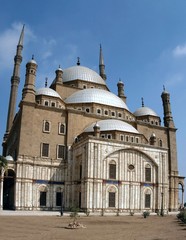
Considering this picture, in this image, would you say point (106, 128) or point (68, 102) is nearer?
point (106, 128)

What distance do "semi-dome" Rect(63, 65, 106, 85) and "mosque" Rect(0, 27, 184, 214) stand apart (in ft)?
28.4

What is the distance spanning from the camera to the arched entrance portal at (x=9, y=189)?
36.2 m

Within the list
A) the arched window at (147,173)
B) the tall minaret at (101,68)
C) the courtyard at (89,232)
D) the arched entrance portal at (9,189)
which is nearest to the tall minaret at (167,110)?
the arched window at (147,173)

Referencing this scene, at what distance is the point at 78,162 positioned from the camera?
1463 inches

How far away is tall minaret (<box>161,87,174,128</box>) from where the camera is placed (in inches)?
1925

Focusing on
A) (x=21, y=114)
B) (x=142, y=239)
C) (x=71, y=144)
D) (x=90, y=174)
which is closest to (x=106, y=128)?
(x=71, y=144)

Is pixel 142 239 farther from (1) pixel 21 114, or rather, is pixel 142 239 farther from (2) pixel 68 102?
(2) pixel 68 102

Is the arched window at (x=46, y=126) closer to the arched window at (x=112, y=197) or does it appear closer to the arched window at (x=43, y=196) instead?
the arched window at (x=43, y=196)

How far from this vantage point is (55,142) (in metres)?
38.5

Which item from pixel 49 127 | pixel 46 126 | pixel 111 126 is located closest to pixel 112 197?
pixel 111 126

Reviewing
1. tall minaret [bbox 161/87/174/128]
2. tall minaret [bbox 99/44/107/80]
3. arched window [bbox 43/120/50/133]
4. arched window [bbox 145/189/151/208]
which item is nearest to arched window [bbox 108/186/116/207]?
arched window [bbox 145/189/151/208]

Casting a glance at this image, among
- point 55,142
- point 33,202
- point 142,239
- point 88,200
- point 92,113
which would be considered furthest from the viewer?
point 92,113

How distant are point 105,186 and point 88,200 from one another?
2.56 metres

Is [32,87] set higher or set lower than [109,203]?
higher
